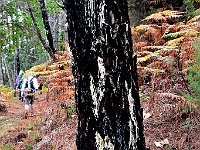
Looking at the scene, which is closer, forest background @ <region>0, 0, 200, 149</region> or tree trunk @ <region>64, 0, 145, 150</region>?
tree trunk @ <region>64, 0, 145, 150</region>

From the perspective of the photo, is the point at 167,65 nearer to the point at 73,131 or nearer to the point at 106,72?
the point at 73,131

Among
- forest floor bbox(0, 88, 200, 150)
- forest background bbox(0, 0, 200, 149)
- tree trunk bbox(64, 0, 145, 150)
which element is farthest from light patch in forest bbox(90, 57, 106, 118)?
forest floor bbox(0, 88, 200, 150)

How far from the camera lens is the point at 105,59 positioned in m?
2.49

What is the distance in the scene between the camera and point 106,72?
2494 millimetres

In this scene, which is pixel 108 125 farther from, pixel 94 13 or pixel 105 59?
pixel 94 13

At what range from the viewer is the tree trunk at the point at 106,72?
2498 mm

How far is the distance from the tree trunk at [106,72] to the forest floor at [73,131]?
167cm

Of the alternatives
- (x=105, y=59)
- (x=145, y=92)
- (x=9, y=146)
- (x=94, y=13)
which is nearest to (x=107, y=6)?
(x=94, y=13)

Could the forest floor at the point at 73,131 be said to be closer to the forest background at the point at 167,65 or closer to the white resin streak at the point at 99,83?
the forest background at the point at 167,65

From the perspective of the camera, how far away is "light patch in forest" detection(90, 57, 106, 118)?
250 cm

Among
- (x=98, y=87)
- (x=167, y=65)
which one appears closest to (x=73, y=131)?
(x=167, y=65)

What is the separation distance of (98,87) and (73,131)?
3.28 m

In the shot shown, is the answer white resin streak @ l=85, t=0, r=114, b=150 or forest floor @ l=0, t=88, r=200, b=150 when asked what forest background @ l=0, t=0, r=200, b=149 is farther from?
white resin streak @ l=85, t=0, r=114, b=150

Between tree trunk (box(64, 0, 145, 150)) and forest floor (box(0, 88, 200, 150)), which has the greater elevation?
tree trunk (box(64, 0, 145, 150))
